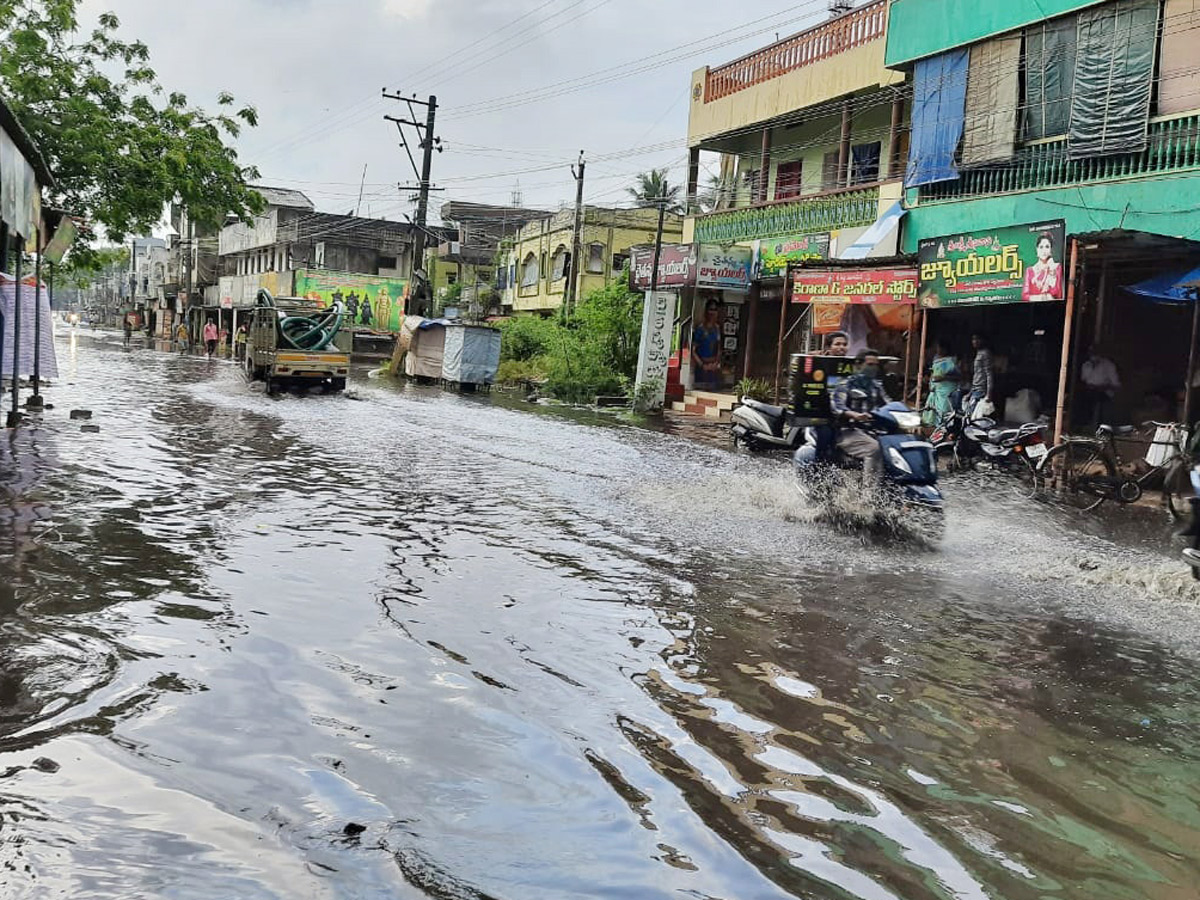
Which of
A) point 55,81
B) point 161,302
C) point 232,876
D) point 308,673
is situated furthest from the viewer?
point 161,302

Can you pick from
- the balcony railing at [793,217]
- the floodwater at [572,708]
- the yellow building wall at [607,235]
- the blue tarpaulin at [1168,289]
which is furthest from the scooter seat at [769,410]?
the yellow building wall at [607,235]

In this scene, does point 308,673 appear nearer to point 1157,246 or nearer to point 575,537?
point 575,537

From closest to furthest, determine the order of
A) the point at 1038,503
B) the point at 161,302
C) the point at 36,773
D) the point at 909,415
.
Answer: the point at 36,773 → the point at 909,415 → the point at 1038,503 → the point at 161,302

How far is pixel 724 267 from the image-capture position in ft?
84.2

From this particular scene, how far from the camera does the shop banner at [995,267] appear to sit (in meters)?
15.5

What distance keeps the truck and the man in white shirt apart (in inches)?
680

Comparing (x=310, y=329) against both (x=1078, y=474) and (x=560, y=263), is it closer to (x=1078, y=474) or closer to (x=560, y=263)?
(x=1078, y=474)

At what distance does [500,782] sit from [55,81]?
19559 mm

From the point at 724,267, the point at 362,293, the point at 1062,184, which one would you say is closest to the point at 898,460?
the point at 1062,184

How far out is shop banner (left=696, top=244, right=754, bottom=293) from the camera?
2556cm

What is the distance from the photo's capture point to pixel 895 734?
4371 millimetres

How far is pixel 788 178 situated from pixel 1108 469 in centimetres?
1544

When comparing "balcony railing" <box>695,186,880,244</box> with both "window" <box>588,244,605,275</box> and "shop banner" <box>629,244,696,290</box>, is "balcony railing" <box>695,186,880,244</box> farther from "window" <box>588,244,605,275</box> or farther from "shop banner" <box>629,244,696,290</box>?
"window" <box>588,244,605,275</box>

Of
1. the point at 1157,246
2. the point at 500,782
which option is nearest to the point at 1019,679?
the point at 500,782
